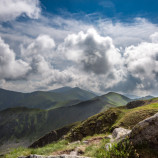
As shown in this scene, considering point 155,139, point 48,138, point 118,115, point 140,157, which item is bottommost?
point 48,138

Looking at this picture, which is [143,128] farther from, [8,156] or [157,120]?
[8,156]

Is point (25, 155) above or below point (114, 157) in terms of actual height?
below

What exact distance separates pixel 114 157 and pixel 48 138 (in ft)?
457

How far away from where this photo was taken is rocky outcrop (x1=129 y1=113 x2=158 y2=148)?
789 cm

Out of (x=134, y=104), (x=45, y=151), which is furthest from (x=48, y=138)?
(x=45, y=151)

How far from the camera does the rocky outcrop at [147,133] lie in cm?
789

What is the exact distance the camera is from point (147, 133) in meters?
8.16

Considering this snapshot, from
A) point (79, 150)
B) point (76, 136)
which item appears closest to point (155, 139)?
point (79, 150)

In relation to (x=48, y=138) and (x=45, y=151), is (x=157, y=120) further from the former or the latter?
(x=48, y=138)

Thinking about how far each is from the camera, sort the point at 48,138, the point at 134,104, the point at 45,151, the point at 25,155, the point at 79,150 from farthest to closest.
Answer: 1. the point at 48,138
2. the point at 134,104
3. the point at 45,151
4. the point at 79,150
5. the point at 25,155

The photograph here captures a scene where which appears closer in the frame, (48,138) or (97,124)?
(97,124)

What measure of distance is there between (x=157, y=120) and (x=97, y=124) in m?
34.9

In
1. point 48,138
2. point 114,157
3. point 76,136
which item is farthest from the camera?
point 48,138

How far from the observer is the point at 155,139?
25.8ft
